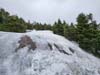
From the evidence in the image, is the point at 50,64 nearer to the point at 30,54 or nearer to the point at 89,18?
the point at 30,54

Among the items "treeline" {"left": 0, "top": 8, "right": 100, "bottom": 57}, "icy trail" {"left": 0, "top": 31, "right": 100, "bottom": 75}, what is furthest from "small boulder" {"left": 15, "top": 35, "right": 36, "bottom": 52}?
"treeline" {"left": 0, "top": 8, "right": 100, "bottom": 57}

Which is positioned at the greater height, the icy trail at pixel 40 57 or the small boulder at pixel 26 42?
the small boulder at pixel 26 42

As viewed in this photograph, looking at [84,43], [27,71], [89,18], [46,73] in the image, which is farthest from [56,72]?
[89,18]

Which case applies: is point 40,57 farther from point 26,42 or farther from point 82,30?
point 82,30

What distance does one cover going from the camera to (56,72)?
28.2 metres

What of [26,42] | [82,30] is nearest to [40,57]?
[26,42]

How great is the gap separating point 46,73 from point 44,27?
28280 mm

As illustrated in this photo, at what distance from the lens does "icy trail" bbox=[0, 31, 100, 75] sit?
28.8m

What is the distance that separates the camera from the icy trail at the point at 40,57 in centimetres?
2875

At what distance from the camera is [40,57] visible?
30.3 meters

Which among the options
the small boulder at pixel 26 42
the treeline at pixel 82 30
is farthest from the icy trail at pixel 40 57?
the treeline at pixel 82 30

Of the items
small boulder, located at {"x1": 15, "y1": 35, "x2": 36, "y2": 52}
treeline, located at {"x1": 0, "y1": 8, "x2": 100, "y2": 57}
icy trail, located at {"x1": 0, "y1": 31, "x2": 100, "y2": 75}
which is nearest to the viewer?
icy trail, located at {"x1": 0, "y1": 31, "x2": 100, "y2": 75}

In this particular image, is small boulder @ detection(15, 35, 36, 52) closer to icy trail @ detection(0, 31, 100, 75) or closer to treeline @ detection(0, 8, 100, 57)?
icy trail @ detection(0, 31, 100, 75)

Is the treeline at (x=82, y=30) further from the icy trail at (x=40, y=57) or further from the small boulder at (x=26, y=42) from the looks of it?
the small boulder at (x=26, y=42)
